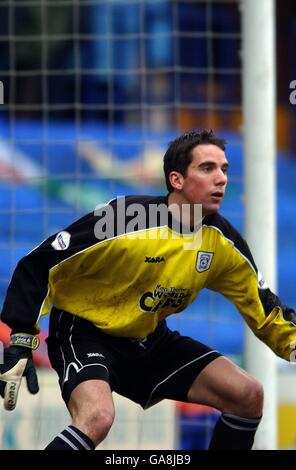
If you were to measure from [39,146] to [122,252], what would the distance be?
5.71 metres

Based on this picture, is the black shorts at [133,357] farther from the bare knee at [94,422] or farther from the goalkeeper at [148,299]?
the bare knee at [94,422]

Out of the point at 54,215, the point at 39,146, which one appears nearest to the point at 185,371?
the point at 54,215

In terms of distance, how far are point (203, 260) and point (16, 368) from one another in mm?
933

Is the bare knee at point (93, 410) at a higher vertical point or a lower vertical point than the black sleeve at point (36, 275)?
lower

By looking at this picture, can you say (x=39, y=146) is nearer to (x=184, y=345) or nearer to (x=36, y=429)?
(x=36, y=429)

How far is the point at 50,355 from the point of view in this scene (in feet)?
16.6

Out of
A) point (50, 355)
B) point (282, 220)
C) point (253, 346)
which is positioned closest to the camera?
point (50, 355)

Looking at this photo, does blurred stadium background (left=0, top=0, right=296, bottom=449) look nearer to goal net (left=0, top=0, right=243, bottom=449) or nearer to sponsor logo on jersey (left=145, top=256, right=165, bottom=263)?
goal net (left=0, top=0, right=243, bottom=449)

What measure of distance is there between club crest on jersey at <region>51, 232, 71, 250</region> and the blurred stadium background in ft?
12.5

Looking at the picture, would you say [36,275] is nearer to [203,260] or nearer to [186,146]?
[203,260]

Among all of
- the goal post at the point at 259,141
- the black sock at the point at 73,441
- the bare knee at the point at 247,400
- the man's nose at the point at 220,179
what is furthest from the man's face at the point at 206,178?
the goal post at the point at 259,141

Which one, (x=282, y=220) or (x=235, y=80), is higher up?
(x=235, y=80)

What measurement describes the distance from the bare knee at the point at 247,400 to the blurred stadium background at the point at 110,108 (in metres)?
3.54

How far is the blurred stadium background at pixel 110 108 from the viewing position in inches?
357
